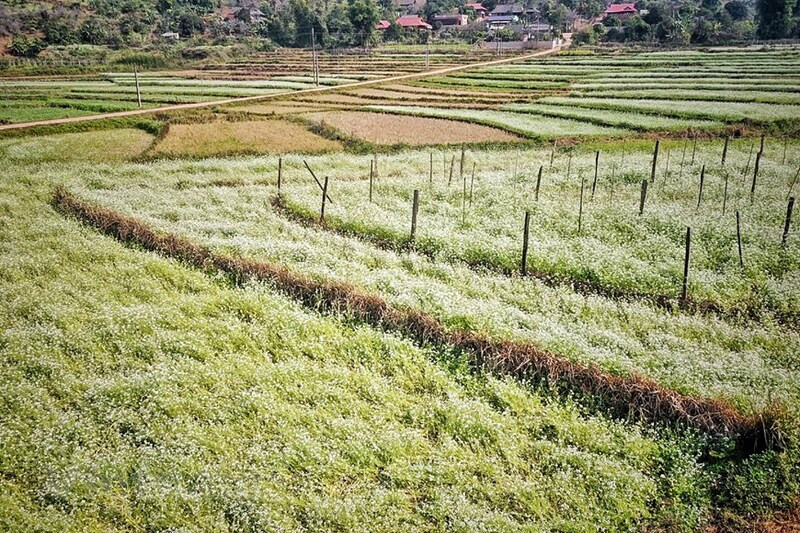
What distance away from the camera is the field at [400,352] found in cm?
997

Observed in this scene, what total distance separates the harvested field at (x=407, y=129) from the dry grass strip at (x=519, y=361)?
991 inches

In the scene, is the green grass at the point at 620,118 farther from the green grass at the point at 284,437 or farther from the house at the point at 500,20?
the house at the point at 500,20

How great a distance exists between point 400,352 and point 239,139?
3156 centimetres

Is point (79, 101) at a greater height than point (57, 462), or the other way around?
point (79, 101)

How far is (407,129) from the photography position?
4572 cm

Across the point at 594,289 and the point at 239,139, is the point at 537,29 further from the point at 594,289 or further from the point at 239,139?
the point at 594,289

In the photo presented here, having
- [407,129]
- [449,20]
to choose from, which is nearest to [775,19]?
[449,20]

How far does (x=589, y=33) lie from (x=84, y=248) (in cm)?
10673

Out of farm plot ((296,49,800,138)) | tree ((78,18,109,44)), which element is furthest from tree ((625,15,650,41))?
tree ((78,18,109,44))

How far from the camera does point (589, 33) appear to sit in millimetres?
106500

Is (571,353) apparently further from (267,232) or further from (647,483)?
(267,232)

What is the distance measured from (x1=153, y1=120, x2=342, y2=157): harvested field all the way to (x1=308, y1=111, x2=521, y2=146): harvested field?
3.21 meters

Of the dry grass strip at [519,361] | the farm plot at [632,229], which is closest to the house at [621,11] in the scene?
the farm plot at [632,229]

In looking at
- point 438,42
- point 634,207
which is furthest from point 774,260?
point 438,42
